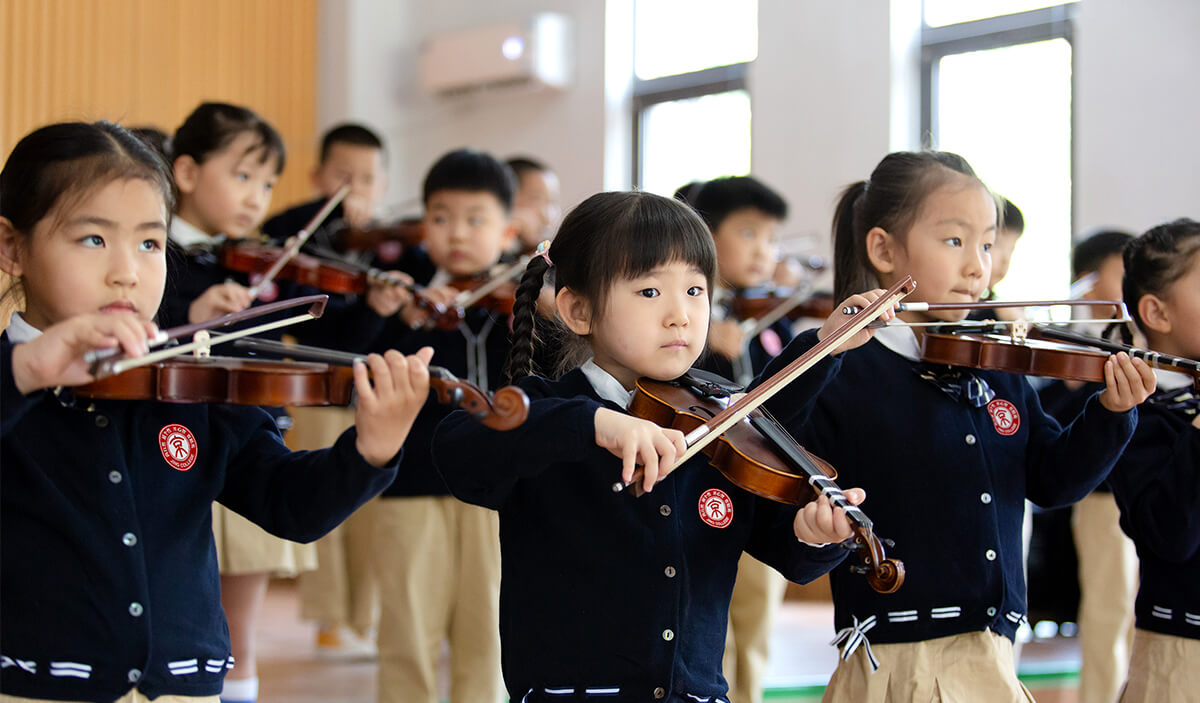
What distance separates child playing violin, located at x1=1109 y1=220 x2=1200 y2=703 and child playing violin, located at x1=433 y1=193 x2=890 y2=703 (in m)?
0.65

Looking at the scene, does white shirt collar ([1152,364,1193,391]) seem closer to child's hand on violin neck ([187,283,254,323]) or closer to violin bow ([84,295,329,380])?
violin bow ([84,295,329,380])

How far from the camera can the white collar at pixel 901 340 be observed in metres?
1.87

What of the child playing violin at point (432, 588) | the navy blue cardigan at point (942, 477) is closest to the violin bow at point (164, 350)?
the navy blue cardigan at point (942, 477)

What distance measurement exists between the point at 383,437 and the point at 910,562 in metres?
0.82

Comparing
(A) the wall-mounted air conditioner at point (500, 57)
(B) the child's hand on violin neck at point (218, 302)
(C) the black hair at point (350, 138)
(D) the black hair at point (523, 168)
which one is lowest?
(B) the child's hand on violin neck at point (218, 302)

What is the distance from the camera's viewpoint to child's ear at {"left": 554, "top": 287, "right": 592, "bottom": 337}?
5.30ft

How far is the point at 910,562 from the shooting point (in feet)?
5.71

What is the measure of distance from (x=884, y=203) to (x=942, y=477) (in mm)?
468

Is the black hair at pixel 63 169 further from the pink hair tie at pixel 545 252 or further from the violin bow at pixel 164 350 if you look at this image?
the pink hair tie at pixel 545 252

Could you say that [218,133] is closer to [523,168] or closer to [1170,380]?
[523,168]

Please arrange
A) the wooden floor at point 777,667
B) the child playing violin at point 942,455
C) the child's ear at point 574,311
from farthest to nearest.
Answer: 1. the wooden floor at point 777,667
2. the child playing violin at point 942,455
3. the child's ear at point 574,311

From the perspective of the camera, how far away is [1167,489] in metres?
1.90

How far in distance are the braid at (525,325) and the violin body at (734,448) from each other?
0.72 ft

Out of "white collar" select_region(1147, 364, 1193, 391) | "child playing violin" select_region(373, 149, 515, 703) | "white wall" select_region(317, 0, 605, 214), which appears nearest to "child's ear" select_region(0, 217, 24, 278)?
"child playing violin" select_region(373, 149, 515, 703)
